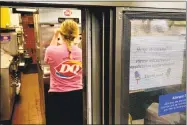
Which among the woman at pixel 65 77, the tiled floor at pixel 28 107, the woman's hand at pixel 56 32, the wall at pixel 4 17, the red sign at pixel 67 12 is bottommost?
the tiled floor at pixel 28 107

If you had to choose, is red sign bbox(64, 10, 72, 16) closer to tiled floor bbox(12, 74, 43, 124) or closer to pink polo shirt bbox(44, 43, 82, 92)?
pink polo shirt bbox(44, 43, 82, 92)

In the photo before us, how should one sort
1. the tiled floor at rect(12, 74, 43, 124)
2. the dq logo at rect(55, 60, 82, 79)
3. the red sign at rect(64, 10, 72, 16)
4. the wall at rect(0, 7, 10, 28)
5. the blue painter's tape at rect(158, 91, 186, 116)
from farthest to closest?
the wall at rect(0, 7, 10, 28)
the tiled floor at rect(12, 74, 43, 124)
the red sign at rect(64, 10, 72, 16)
the dq logo at rect(55, 60, 82, 79)
the blue painter's tape at rect(158, 91, 186, 116)

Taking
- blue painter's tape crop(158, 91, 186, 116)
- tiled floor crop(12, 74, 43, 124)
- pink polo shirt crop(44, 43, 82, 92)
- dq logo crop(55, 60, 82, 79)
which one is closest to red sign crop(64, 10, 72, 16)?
pink polo shirt crop(44, 43, 82, 92)

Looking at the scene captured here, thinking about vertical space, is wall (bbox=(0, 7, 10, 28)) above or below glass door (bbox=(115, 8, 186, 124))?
above

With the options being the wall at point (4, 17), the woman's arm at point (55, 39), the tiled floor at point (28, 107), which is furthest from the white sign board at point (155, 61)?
the wall at point (4, 17)

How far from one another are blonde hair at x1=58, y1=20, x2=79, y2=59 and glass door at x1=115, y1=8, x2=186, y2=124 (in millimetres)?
1553

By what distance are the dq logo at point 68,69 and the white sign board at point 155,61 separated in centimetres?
162

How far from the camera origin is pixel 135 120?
1.18 m

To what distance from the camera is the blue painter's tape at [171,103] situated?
3.90 ft

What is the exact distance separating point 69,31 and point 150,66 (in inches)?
62.4

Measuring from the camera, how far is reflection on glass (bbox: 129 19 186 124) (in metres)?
1.08

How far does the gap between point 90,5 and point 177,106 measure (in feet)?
2.41

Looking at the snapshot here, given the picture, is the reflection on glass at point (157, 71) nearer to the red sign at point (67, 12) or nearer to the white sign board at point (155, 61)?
the white sign board at point (155, 61)

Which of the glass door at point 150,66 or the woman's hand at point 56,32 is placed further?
the woman's hand at point 56,32
